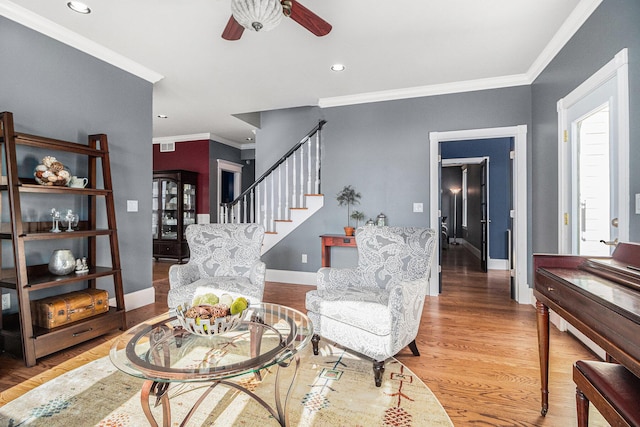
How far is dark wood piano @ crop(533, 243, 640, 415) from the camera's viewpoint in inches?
36.3

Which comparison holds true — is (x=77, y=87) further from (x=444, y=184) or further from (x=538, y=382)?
(x=444, y=184)

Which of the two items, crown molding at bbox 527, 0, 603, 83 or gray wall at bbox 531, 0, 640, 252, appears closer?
gray wall at bbox 531, 0, 640, 252

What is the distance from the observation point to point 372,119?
176 inches

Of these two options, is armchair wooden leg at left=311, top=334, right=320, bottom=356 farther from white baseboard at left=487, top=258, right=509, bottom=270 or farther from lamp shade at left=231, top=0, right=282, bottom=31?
white baseboard at left=487, top=258, right=509, bottom=270

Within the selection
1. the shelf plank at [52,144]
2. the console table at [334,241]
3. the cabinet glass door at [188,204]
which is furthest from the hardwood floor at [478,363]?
the cabinet glass door at [188,204]

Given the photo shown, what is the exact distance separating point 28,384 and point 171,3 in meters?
2.73

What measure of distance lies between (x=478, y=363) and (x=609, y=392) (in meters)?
1.36

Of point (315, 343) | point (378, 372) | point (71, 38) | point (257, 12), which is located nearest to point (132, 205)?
point (71, 38)

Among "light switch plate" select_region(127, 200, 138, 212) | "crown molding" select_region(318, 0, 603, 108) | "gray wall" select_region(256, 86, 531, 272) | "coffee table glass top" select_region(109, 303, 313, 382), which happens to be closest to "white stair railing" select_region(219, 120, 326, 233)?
"gray wall" select_region(256, 86, 531, 272)

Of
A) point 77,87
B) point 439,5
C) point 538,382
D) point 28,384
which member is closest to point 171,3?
point 77,87

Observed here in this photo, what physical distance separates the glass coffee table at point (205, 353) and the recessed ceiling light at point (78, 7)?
2.46 m

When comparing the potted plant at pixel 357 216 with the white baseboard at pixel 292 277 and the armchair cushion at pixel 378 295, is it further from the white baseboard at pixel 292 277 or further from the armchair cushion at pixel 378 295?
the armchair cushion at pixel 378 295

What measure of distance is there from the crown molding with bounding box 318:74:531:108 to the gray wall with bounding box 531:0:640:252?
260 millimetres

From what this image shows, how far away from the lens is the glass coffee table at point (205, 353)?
1236 millimetres
